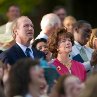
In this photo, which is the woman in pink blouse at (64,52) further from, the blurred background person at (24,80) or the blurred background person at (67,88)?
the blurred background person at (24,80)

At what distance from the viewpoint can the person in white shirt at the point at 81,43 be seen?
14.8 m

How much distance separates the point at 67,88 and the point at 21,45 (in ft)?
13.7

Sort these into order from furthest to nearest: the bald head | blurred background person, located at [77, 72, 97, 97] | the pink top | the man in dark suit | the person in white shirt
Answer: the person in white shirt < the bald head < the pink top < the man in dark suit < blurred background person, located at [77, 72, 97, 97]

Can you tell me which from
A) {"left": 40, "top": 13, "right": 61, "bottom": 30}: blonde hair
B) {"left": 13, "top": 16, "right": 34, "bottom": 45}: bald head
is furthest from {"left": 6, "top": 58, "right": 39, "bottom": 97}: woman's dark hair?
{"left": 40, "top": 13, "right": 61, "bottom": 30}: blonde hair

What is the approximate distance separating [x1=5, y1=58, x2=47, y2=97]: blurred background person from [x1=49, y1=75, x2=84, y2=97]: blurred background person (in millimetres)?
232

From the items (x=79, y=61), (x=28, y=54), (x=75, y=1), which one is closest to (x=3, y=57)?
(x=28, y=54)

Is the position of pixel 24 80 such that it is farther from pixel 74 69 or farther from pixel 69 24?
pixel 69 24

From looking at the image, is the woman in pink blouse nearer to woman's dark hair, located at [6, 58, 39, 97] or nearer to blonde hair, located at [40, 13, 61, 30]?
blonde hair, located at [40, 13, 61, 30]

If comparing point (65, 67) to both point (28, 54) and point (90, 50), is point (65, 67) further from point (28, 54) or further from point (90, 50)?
point (90, 50)

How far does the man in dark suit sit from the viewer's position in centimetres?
1317

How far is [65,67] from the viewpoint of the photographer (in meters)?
13.3

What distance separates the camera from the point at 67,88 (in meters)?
9.53

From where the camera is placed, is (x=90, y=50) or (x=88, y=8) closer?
(x=90, y=50)

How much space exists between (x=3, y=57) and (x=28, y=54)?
530 mm
